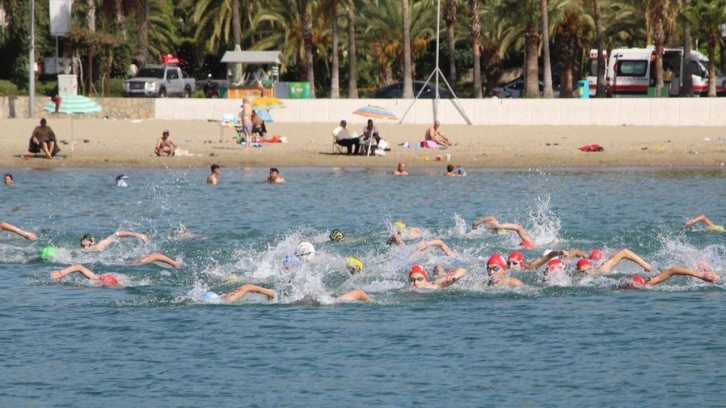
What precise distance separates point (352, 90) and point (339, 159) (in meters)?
13.6

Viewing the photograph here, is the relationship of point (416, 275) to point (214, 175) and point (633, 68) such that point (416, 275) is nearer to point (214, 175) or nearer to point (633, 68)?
point (214, 175)

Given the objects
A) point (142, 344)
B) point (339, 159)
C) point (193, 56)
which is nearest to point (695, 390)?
point (142, 344)

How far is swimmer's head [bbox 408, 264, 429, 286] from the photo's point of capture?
18.7 m

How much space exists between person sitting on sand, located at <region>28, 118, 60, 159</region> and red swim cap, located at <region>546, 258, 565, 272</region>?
20.5 m

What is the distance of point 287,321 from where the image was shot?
17.3 metres

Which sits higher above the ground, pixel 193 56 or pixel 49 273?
pixel 193 56

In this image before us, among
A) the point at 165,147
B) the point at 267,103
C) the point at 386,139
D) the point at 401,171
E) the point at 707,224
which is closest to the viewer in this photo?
the point at 707,224

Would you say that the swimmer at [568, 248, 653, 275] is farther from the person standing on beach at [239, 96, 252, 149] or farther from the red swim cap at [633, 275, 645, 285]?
the person standing on beach at [239, 96, 252, 149]

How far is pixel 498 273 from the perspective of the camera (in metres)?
18.8

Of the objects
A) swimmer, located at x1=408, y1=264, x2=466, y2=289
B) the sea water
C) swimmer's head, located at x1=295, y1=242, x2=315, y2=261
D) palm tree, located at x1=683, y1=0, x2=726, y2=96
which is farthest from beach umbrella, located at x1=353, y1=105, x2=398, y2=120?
swimmer, located at x1=408, y1=264, x2=466, y2=289

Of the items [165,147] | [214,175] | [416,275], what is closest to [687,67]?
[165,147]

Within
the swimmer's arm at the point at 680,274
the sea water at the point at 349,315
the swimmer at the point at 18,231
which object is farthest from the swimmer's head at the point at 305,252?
the swimmer at the point at 18,231

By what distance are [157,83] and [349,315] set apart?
34293 millimetres

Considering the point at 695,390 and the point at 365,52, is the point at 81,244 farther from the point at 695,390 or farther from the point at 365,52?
the point at 365,52
